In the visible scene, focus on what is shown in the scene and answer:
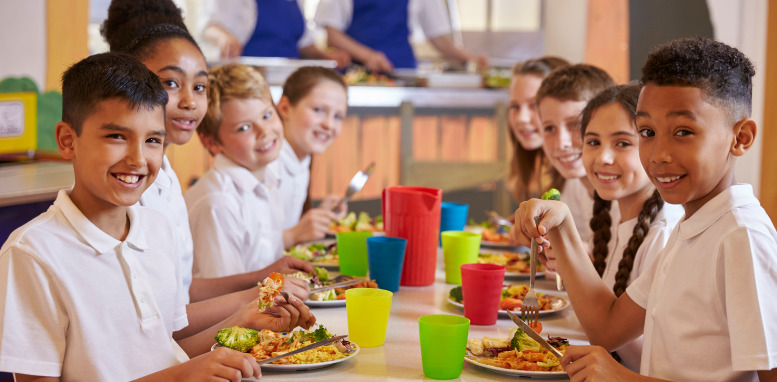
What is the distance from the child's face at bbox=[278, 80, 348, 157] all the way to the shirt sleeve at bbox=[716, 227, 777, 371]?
7.33ft

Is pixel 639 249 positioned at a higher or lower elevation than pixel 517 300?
higher

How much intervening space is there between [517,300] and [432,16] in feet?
16.8

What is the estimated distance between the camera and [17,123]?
3385 mm

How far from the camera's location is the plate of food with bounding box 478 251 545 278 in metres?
2.22

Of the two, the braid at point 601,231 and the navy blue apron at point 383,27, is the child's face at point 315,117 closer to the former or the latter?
the braid at point 601,231

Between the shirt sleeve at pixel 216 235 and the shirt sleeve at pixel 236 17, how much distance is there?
149 inches

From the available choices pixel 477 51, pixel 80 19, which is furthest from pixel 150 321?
pixel 477 51

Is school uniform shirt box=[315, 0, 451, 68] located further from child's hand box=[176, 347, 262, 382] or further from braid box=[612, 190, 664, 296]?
child's hand box=[176, 347, 262, 382]

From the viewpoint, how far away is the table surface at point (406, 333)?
1.37 m

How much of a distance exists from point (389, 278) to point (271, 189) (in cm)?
95

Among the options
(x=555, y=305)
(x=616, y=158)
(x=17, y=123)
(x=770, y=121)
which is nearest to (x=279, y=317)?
(x=555, y=305)

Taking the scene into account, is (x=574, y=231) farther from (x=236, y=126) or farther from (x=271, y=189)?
(x=271, y=189)

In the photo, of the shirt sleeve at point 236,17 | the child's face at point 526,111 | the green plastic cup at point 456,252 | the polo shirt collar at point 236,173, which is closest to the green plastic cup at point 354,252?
the green plastic cup at point 456,252

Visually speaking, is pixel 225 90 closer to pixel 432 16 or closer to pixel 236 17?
pixel 236 17
